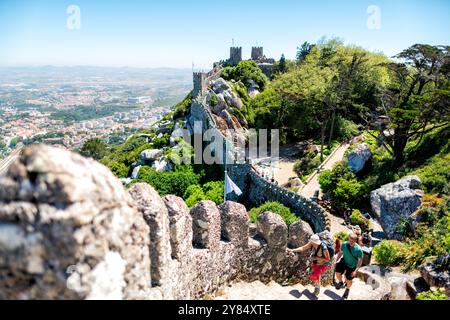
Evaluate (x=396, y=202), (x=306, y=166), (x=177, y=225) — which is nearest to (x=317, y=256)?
(x=177, y=225)

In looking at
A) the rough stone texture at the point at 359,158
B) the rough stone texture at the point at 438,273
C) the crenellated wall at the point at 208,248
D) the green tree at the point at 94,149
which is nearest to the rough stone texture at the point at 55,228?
the crenellated wall at the point at 208,248

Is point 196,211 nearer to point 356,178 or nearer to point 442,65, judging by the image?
point 356,178

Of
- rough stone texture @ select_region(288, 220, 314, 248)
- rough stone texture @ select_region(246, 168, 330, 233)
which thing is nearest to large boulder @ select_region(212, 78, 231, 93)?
rough stone texture @ select_region(246, 168, 330, 233)

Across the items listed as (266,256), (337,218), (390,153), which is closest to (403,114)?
(390,153)

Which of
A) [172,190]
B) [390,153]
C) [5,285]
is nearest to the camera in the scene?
[5,285]

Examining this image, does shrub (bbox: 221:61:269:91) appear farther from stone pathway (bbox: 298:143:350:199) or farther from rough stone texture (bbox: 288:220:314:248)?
rough stone texture (bbox: 288:220:314:248)

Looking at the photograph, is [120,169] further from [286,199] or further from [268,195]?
[286,199]
